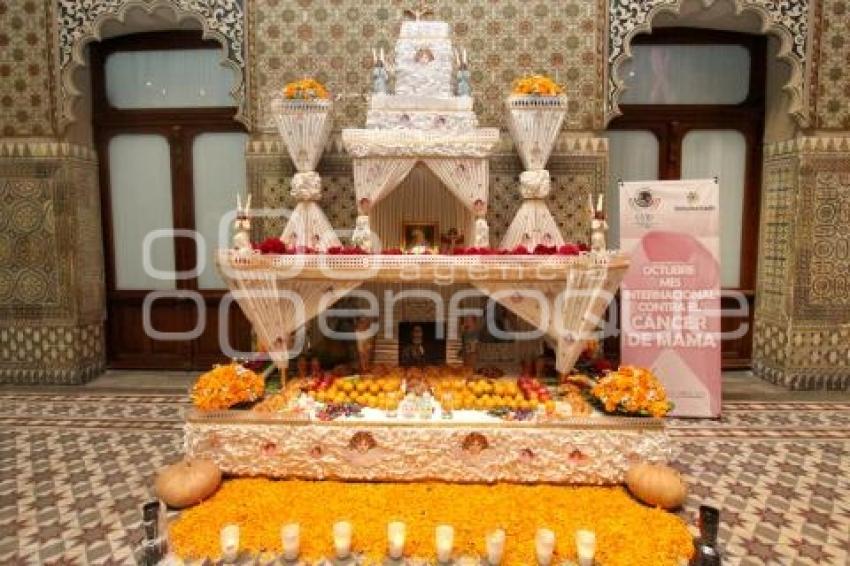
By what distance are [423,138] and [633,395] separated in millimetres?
2358

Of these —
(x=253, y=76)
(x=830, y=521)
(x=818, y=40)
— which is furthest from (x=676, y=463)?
(x=253, y=76)

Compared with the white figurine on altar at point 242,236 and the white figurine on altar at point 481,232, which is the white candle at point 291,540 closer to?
the white figurine on altar at point 242,236

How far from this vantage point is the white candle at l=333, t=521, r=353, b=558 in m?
2.80

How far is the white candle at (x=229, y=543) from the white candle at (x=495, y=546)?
→ 1.23 meters

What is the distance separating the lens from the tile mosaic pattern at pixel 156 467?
9.86ft

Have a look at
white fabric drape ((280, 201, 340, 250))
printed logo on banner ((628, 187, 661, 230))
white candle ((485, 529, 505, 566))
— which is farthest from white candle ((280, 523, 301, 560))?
printed logo on banner ((628, 187, 661, 230))

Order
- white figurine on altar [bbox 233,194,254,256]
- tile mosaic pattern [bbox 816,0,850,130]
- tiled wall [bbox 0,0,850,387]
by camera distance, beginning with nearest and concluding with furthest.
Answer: white figurine on altar [bbox 233,194,254,256]
tile mosaic pattern [bbox 816,0,850,130]
tiled wall [bbox 0,0,850,387]

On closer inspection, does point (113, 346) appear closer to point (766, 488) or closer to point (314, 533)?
point (314, 533)

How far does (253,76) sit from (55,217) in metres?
2.46

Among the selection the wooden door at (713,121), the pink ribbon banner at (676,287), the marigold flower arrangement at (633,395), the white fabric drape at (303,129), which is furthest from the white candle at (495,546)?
the wooden door at (713,121)

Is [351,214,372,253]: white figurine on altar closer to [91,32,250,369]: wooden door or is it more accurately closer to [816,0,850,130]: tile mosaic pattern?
[91,32,250,369]: wooden door

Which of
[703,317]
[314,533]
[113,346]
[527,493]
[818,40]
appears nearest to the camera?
[314,533]

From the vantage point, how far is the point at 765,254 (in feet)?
19.5

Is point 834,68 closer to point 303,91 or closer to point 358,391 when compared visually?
point 303,91
